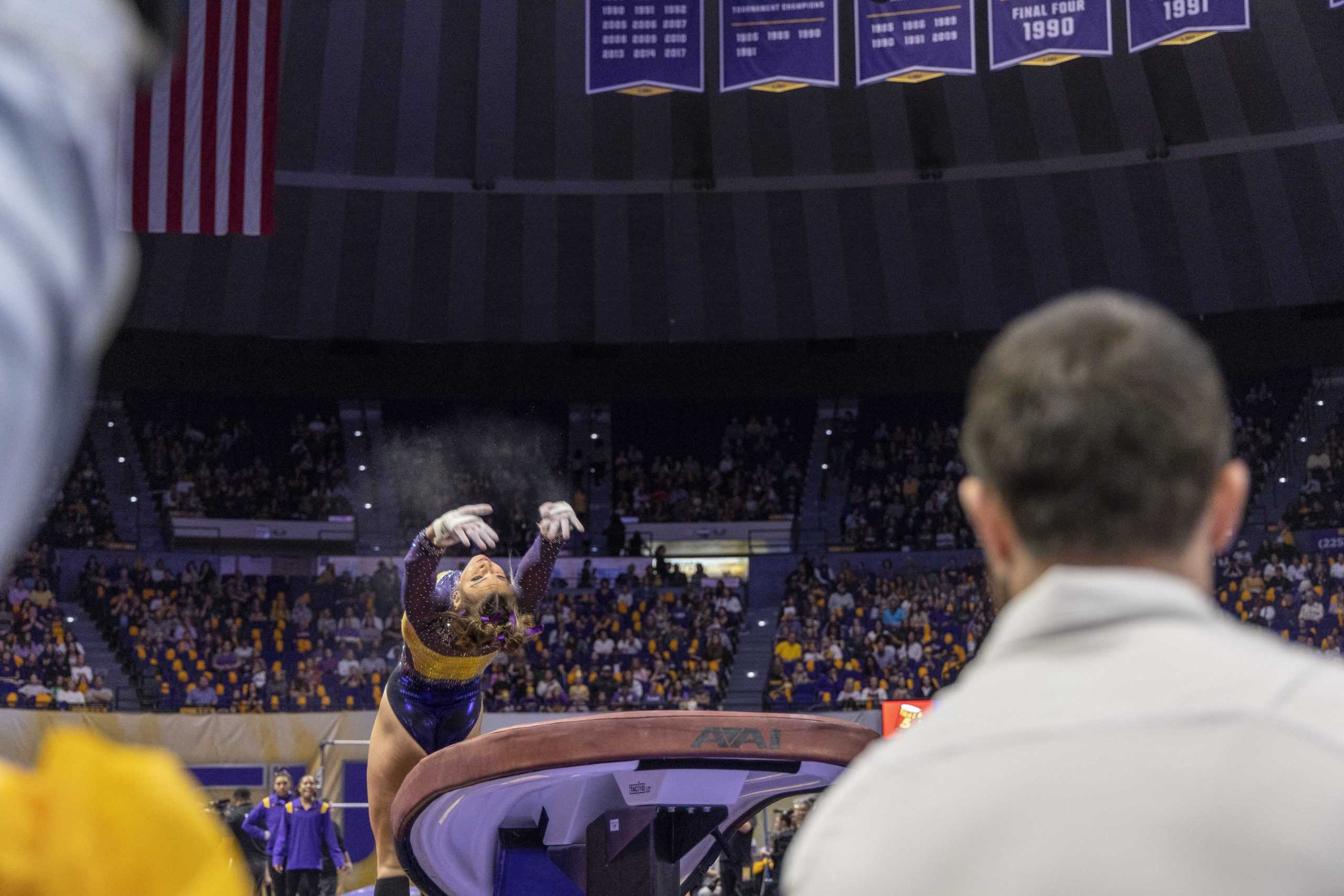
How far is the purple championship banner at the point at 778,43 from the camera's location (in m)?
12.9

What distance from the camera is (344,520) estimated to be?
22.3 meters

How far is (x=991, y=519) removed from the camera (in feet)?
3.56

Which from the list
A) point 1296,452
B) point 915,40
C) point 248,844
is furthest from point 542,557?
point 1296,452

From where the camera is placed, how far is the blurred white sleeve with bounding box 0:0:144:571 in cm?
66

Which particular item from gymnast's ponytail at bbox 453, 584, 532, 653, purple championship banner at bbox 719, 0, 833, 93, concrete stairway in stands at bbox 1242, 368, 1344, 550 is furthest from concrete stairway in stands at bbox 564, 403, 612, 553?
gymnast's ponytail at bbox 453, 584, 532, 653

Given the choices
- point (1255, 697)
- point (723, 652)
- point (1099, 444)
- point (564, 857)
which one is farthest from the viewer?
point (723, 652)

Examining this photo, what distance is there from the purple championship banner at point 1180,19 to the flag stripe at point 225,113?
30.6 ft

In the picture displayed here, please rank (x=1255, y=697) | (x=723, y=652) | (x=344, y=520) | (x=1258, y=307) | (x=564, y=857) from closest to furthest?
(x=1255, y=697) → (x=564, y=857) → (x=723, y=652) → (x=1258, y=307) → (x=344, y=520)

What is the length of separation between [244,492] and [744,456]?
8960 millimetres

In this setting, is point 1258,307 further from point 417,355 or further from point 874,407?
point 417,355

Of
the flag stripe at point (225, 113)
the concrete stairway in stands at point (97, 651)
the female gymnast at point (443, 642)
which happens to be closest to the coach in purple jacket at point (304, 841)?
the female gymnast at point (443, 642)

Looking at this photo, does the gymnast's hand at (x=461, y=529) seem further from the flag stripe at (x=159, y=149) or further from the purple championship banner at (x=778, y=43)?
the flag stripe at (x=159, y=149)

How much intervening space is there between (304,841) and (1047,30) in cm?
1023

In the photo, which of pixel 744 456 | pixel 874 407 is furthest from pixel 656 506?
pixel 874 407
